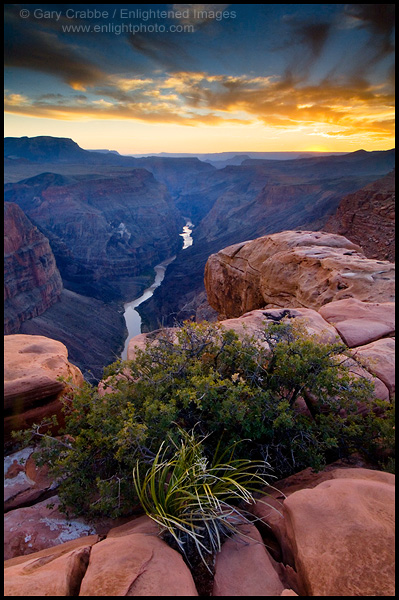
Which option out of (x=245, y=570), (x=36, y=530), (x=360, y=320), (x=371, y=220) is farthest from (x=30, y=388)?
(x=371, y=220)

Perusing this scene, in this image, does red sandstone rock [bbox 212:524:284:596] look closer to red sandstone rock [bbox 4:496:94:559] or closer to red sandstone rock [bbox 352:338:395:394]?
red sandstone rock [bbox 4:496:94:559]

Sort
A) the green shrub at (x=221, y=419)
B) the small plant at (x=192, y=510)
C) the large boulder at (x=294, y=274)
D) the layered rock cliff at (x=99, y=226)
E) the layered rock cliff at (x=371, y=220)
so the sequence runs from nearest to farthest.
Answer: the small plant at (x=192, y=510) → the green shrub at (x=221, y=419) → the large boulder at (x=294, y=274) → the layered rock cliff at (x=371, y=220) → the layered rock cliff at (x=99, y=226)

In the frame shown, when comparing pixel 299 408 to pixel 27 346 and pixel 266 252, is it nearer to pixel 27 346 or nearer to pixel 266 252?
pixel 27 346

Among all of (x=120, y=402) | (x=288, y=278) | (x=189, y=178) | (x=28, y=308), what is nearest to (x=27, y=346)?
(x=120, y=402)

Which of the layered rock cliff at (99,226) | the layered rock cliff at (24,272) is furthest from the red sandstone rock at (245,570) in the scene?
the layered rock cliff at (99,226)

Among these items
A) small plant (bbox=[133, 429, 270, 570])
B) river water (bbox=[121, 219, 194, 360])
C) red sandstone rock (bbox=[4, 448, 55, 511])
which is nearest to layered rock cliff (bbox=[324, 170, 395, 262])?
small plant (bbox=[133, 429, 270, 570])

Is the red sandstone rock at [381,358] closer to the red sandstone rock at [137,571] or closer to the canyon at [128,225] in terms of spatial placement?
the red sandstone rock at [137,571]

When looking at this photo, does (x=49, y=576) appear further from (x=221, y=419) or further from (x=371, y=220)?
(x=371, y=220)

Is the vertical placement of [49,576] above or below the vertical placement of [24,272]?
above
